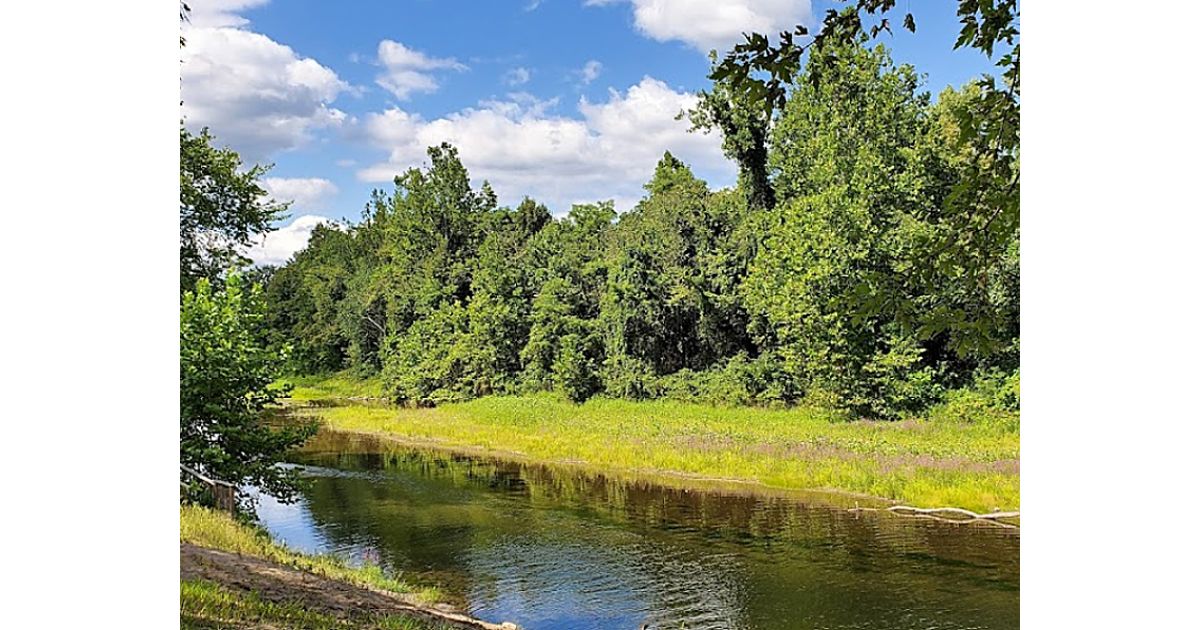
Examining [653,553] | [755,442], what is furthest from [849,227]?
[653,553]

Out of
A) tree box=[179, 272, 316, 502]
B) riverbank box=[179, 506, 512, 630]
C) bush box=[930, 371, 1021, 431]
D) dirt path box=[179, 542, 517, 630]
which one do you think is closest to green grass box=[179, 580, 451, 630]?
riverbank box=[179, 506, 512, 630]

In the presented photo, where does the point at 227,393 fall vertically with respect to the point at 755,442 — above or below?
above

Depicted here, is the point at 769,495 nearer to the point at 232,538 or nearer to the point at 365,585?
the point at 365,585

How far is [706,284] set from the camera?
13.6 metres

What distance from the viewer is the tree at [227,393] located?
18.1ft

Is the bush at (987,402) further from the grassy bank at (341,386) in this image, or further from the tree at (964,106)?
the grassy bank at (341,386)

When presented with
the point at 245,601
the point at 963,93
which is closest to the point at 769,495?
the point at 245,601

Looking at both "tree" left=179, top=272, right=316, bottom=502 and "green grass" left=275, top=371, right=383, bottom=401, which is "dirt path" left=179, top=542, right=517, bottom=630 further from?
"green grass" left=275, top=371, right=383, bottom=401

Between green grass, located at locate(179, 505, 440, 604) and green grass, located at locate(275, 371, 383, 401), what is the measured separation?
10.4 meters

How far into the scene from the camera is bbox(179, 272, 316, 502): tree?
552cm

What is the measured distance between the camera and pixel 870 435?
9.85m

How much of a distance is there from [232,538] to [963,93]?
1058 cm

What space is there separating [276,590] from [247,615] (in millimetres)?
919

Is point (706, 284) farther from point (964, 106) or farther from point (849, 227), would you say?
point (964, 106)
